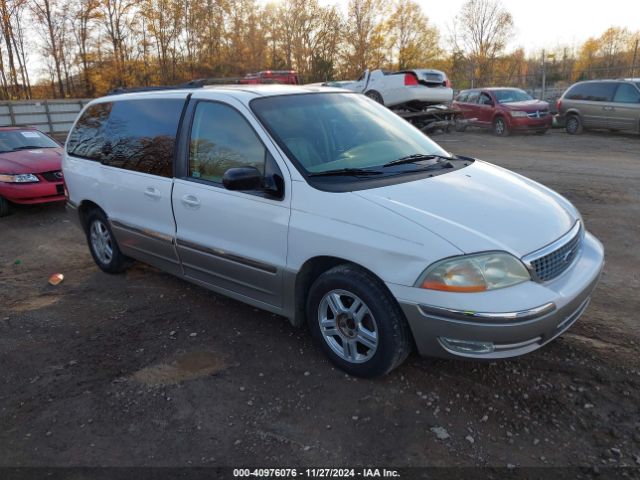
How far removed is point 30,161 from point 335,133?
6.96 m

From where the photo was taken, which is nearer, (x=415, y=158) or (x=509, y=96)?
(x=415, y=158)

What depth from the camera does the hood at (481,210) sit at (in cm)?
281

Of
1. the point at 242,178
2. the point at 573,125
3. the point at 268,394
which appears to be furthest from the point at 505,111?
the point at 268,394

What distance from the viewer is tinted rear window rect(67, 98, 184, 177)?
4.21 metres

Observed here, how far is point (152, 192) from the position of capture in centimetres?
428

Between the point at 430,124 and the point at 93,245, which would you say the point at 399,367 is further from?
the point at 430,124

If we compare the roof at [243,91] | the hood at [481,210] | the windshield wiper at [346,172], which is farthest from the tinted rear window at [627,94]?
the windshield wiper at [346,172]

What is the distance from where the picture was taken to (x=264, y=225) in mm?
3461

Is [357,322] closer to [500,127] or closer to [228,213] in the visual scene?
[228,213]

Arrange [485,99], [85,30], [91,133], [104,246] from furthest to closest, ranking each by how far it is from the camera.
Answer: [85,30], [485,99], [104,246], [91,133]

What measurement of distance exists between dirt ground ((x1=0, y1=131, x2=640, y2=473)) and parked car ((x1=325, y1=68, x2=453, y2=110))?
10.7 meters

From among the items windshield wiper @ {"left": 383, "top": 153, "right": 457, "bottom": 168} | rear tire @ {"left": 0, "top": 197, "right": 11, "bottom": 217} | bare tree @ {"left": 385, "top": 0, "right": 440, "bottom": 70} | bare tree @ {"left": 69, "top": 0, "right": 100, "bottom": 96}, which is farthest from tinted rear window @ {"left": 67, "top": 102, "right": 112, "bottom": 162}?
bare tree @ {"left": 385, "top": 0, "right": 440, "bottom": 70}

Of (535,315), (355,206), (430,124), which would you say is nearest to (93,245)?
(355,206)

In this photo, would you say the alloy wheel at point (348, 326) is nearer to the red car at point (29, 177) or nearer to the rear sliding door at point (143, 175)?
the rear sliding door at point (143, 175)
